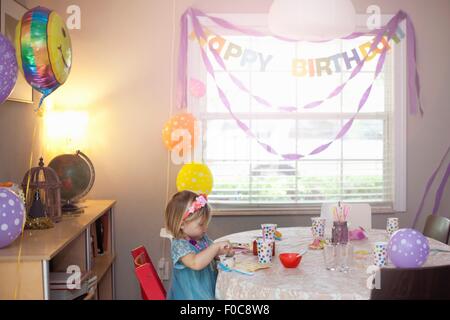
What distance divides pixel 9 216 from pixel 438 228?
2347 mm

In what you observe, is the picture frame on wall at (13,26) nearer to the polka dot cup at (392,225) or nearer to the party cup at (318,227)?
the party cup at (318,227)

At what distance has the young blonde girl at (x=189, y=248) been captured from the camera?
245cm

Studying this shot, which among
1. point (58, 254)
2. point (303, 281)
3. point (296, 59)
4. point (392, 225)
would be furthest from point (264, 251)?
point (296, 59)

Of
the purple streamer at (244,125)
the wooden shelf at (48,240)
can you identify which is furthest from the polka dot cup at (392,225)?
the wooden shelf at (48,240)

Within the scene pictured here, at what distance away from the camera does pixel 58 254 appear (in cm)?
304

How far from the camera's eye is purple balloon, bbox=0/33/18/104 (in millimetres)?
2209

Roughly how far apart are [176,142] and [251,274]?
71.6 inches

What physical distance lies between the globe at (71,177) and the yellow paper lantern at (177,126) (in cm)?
66

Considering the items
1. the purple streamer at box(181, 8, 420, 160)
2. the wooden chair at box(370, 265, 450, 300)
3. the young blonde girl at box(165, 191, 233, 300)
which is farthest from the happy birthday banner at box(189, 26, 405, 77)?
the wooden chair at box(370, 265, 450, 300)

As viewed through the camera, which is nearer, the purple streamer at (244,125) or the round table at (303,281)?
the round table at (303,281)

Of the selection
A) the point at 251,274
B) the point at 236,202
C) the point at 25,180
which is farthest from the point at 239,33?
the point at 251,274

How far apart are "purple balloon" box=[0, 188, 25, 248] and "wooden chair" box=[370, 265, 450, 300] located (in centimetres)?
141

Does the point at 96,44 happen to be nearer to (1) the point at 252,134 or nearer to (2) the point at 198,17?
(2) the point at 198,17

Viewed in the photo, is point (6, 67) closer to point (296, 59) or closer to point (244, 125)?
point (244, 125)
